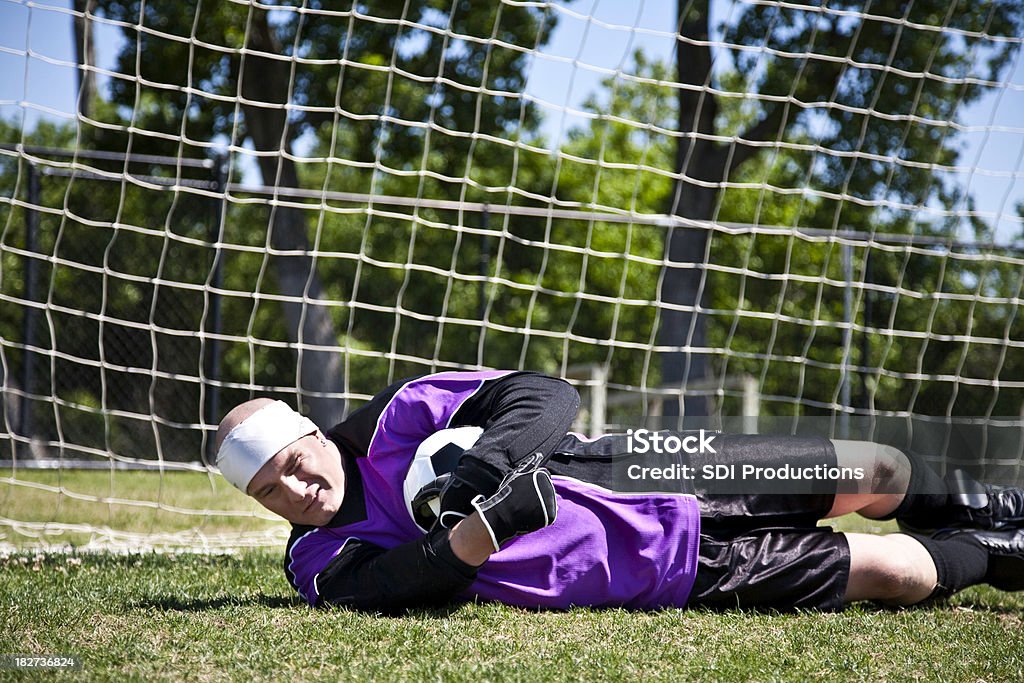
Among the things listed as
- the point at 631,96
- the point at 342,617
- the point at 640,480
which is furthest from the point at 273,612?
the point at 631,96

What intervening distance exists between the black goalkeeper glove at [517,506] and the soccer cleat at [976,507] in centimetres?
142

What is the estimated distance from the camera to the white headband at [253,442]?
9.34ft

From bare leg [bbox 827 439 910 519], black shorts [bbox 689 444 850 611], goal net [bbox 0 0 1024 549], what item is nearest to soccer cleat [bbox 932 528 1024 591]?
bare leg [bbox 827 439 910 519]

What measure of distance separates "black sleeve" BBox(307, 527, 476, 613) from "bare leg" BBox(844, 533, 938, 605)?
4.02 feet

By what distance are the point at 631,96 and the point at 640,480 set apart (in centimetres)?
2888

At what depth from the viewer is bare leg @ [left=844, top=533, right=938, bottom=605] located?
10.0 feet

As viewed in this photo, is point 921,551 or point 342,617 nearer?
point 342,617

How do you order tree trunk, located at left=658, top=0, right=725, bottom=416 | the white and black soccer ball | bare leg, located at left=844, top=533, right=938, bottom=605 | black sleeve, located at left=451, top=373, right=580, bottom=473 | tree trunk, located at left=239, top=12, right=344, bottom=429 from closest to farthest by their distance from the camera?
1. black sleeve, located at left=451, top=373, right=580, bottom=473
2. the white and black soccer ball
3. bare leg, located at left=844, top=533, right=938, bottom=605
4. tree trunk, located at left=658, top=0, right=725, bottom=416
5. tree trunk, located at left=239, top=12, right=344, bottom=429

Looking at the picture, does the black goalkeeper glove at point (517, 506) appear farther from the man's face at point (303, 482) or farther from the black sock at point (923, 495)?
the black sock at point (923, 495)

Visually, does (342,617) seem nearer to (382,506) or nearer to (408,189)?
(382,506)

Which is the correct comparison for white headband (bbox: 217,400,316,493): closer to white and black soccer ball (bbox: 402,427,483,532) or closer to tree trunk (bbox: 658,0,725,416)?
white and black soccer ball (bbox: 402,427,483,532)

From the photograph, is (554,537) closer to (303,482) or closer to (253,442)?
(303,482)

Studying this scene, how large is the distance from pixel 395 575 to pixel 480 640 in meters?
0.33

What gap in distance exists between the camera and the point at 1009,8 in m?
9.05
